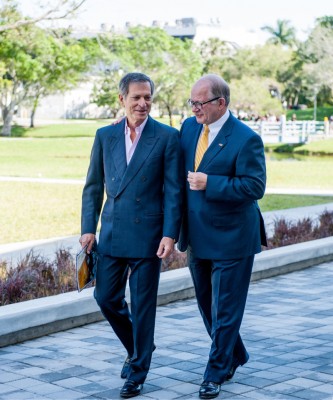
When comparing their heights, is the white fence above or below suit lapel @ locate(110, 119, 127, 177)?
below

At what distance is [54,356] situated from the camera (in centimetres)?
625

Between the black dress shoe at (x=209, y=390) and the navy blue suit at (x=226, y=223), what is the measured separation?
0.10 ft

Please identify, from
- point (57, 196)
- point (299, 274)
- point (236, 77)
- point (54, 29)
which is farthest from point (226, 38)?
point (299, 274)

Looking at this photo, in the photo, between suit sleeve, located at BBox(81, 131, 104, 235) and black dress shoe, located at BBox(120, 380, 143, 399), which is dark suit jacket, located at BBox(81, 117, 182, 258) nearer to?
suit sleeve, located at BBox(81, 131, 104, 235)

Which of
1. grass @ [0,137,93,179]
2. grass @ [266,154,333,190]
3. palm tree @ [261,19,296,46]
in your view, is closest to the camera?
grass @ [266,154,333,190]

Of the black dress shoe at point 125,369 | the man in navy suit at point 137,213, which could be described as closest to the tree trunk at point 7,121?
the black dress shoe at point 125,369

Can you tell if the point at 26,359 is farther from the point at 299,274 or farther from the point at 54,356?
the point at 299,274

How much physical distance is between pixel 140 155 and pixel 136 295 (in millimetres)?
Answer: 810

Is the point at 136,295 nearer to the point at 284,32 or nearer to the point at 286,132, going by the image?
the point at 286,132

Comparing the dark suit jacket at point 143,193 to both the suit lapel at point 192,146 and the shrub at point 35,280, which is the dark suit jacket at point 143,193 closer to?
the suit lapel at point 192,146

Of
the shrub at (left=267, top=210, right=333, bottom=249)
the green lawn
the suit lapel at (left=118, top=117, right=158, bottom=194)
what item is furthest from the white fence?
the suit lapel at (left=118, top=117, right=158, bottom=194)

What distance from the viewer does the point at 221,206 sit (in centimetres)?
526

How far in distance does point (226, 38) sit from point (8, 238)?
4973 inches

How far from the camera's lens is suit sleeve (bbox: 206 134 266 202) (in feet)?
16.8
